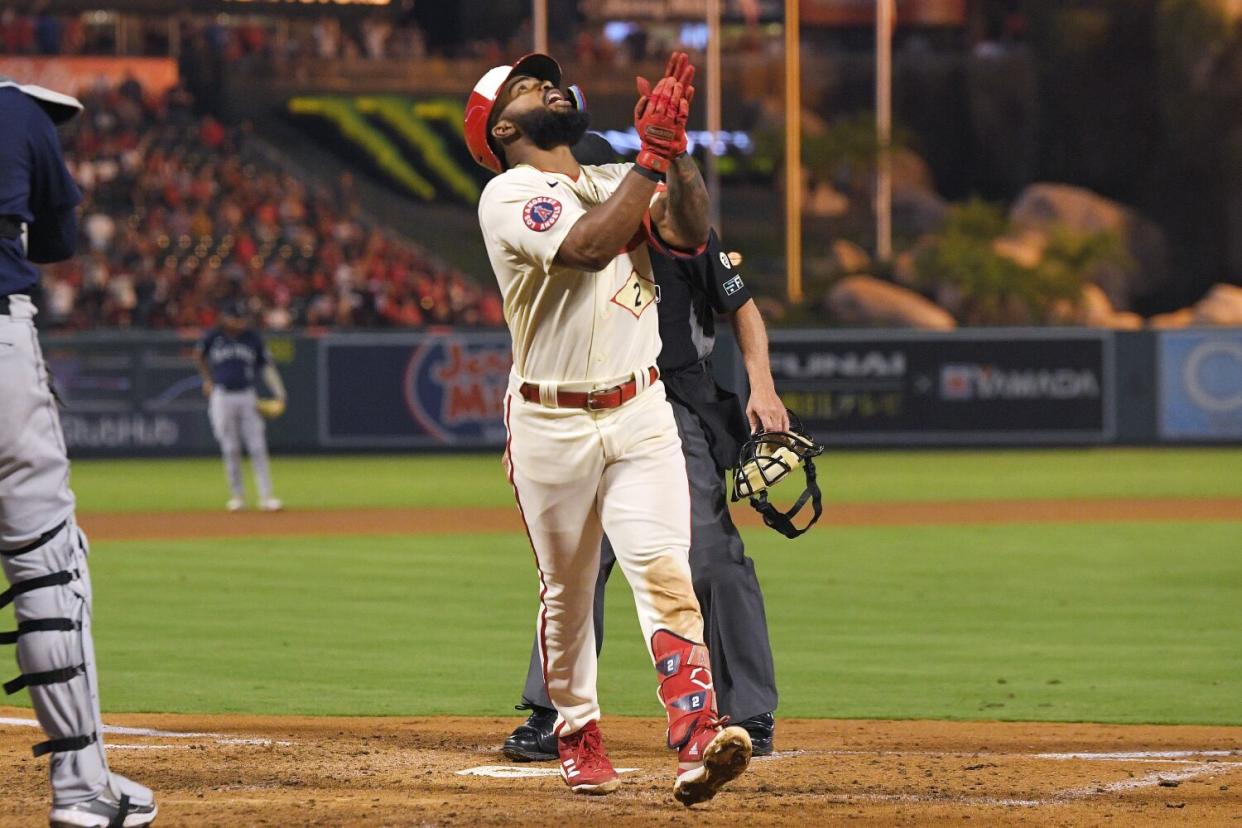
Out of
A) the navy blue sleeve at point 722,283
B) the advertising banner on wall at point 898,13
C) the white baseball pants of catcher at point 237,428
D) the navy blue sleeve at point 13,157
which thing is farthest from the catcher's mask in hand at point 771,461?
the advertising banner on wall at point 898,13

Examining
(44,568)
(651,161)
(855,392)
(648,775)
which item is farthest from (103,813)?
(855,392)

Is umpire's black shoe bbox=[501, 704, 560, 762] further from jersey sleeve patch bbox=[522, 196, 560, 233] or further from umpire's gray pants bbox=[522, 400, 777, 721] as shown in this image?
jersey sleeve patch bbox=[522, 196, 560, 233]

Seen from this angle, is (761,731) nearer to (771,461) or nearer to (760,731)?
(760,731)

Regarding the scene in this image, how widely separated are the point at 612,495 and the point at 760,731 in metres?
1.45

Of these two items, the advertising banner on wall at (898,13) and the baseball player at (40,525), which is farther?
the advertising banner on wall at (898,13)

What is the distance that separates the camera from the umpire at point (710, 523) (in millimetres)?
6172

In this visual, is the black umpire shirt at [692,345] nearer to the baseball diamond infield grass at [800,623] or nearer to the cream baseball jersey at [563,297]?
the cream baseball jersey at [563,297]

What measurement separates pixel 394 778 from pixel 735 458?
1607 millimetres

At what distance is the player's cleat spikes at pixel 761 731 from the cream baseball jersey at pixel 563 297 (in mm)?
1565

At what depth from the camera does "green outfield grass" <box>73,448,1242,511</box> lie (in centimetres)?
1816

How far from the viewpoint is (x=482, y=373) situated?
76.8 feet

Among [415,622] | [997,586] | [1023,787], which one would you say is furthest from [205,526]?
[1023,787]

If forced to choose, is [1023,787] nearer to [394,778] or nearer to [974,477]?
[394,778]

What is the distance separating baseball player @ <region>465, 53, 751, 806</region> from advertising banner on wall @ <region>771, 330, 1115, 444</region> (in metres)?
18.4
